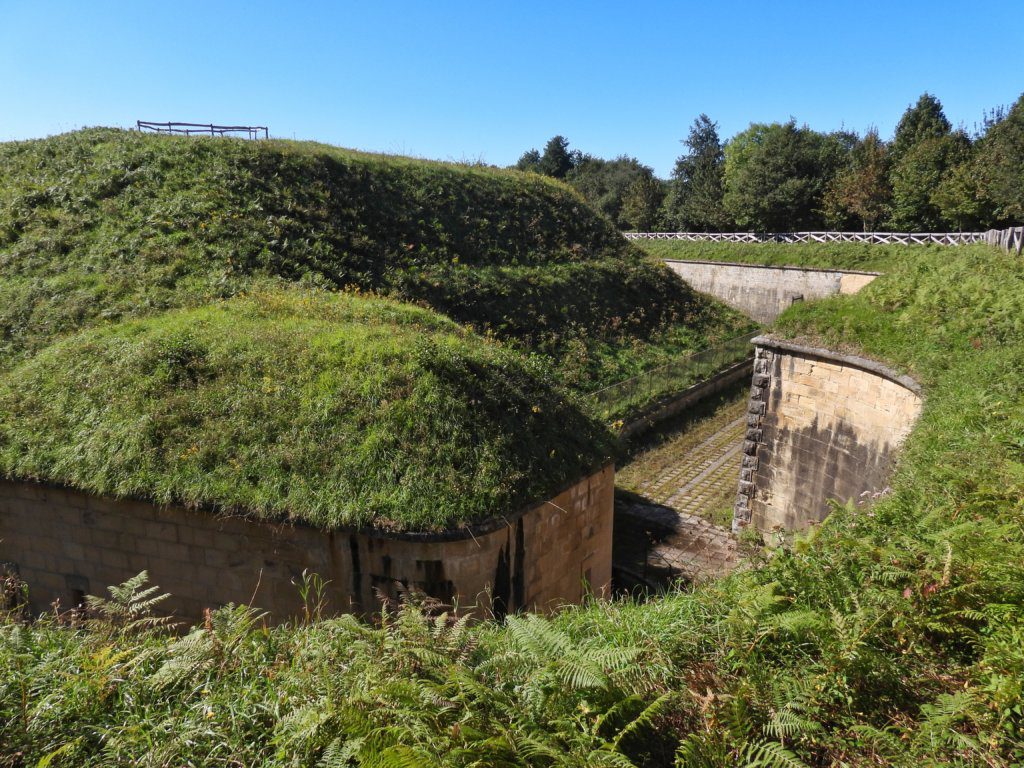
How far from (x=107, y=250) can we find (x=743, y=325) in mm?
23285

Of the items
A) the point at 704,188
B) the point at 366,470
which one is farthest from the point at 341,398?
the point at 704,188

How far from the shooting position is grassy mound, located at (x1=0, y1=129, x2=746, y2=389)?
45.8ft

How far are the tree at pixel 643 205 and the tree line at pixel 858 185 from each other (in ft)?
0.29

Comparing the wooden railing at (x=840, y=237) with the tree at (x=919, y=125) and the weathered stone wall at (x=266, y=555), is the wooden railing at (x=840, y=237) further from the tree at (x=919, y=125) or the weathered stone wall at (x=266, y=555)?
the weathered stone wall at (x=266, y=555)

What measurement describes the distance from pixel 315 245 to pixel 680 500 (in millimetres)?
11750

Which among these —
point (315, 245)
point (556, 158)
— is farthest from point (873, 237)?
point (556, 158)

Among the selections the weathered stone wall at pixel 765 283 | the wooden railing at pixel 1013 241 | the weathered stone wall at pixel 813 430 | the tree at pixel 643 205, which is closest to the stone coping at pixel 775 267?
the weathered stone wall at pixel 765 283

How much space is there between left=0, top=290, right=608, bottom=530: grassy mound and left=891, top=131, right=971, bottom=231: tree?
1365 inches

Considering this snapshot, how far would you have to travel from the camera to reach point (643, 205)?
53.5 m

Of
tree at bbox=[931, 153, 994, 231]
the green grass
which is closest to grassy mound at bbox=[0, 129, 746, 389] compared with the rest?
the green grass

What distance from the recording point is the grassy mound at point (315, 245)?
45.8 feet

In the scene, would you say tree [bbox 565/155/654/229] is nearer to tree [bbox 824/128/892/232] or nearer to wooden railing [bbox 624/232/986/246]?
wooden railing [bbox 624/232/986/246]

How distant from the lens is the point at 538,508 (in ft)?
23.9

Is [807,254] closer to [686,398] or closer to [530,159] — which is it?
[686,398]
